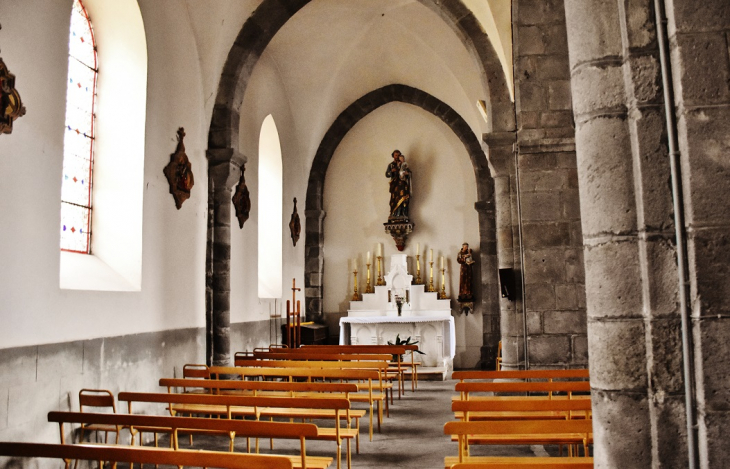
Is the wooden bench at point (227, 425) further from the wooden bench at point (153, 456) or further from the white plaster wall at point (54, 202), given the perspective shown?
the white plaster wall at point (54, 202)

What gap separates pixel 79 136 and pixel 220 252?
280cm

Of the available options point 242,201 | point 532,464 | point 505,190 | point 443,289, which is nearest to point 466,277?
point 443,289

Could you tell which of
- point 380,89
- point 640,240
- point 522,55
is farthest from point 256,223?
point 640,240

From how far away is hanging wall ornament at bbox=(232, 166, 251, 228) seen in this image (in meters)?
11.3

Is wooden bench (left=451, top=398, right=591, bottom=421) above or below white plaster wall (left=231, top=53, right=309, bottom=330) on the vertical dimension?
below

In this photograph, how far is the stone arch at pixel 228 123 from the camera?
31.3 ft

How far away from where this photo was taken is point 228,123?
31.7 ft

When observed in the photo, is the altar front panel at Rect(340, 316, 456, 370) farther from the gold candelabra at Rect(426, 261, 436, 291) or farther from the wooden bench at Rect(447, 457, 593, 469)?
the wooden bench at Rect(447, 457, 593, 469)

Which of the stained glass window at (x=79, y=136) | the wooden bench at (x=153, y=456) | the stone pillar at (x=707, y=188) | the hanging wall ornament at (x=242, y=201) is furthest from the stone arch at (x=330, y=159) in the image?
the wooden bench at (x=153, y=456)

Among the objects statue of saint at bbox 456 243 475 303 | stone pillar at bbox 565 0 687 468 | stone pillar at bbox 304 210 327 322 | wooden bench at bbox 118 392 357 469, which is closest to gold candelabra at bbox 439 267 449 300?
statue of saint at bbox 456 243 475 303

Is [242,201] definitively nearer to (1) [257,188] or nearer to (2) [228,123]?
(1) [257,188]

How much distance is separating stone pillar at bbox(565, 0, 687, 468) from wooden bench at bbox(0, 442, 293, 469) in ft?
5.15

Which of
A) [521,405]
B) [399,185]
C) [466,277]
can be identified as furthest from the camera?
[399,185]

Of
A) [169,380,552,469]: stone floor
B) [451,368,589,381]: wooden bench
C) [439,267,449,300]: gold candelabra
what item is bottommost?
[169,380,552,469]: stone floor
